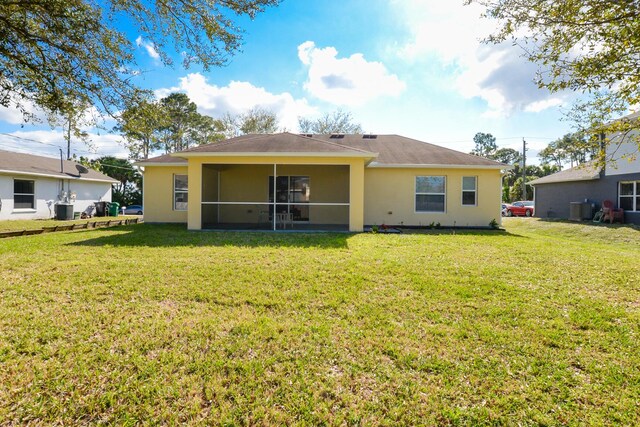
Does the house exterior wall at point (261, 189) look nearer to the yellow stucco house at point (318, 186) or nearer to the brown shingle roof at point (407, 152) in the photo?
the yellow stucco house at point (318, 186)

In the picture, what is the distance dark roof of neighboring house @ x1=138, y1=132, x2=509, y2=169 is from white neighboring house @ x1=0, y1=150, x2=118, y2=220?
9831 mm

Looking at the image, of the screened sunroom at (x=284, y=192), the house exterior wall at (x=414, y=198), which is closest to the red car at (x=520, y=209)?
the house exterior wall at (x=414, y=198)

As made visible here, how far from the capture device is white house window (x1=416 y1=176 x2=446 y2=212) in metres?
13.5

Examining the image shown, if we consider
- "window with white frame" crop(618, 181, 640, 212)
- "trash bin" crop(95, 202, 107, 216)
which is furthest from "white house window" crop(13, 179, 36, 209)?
"window with white frame" crop(618, 181, 640, 212)

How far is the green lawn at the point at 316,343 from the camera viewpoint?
2.46m

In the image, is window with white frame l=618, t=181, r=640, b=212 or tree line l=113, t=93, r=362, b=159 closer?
window with white frame l=618, t=181, r=640, b=212

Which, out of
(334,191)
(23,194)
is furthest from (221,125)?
(334,191)

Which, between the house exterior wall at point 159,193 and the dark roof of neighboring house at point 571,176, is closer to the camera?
the house exterior wall at point 159,193

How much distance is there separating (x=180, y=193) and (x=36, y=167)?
12.3 m

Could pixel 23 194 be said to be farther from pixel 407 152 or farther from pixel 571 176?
pixel 571 176

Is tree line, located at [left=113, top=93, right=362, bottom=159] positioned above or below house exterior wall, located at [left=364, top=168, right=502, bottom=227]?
above

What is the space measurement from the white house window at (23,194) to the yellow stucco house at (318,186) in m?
9.89

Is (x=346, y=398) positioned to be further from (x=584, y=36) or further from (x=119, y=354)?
(x=584, y=36)

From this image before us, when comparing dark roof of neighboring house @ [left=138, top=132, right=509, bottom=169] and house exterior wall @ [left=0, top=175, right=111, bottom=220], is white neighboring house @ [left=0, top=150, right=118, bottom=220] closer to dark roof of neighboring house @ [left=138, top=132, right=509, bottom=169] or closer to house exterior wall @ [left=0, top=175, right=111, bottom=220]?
house exterior wall @ [left=0, top=175, right=111, bottom=220]
